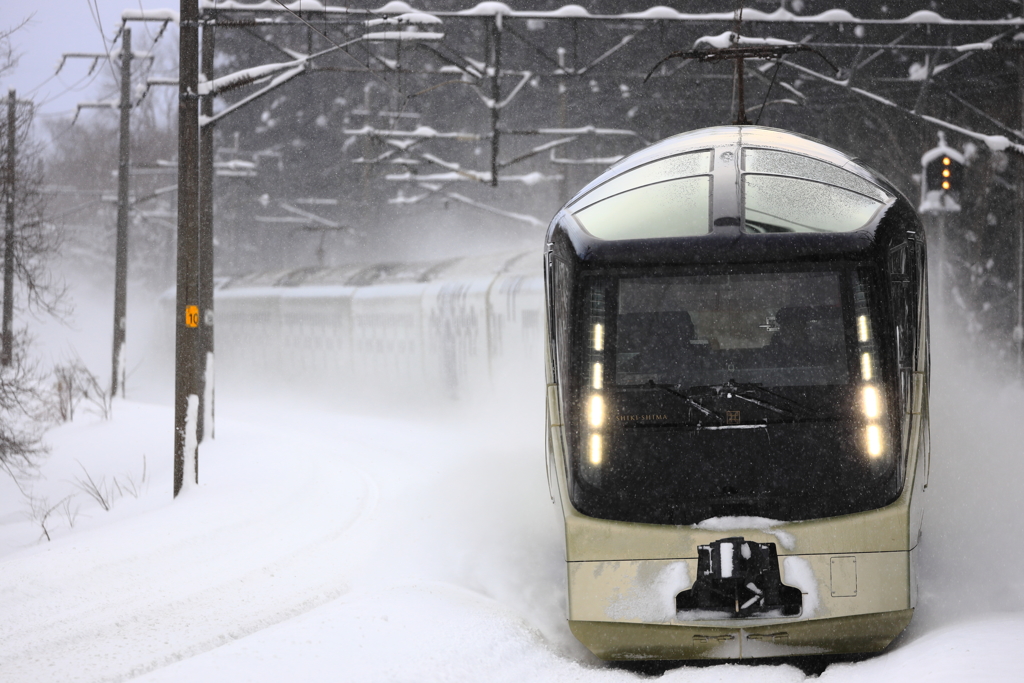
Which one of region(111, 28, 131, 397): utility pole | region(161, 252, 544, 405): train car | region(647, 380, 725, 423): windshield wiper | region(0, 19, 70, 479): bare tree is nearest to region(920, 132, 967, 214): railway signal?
region(161, 252, 544, 405): train car

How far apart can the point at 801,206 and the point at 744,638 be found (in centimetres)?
249

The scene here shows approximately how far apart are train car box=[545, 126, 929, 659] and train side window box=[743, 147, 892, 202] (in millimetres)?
253

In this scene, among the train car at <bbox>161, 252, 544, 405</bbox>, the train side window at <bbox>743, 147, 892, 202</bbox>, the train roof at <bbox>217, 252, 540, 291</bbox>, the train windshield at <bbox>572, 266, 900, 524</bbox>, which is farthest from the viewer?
the train roof at <bbox>217, 252, 540, 291</bbox>

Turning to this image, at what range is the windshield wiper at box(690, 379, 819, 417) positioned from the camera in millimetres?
6082

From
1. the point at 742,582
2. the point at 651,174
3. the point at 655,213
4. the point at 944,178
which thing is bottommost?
the point at 742,582

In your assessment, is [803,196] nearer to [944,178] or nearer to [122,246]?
[944,178]

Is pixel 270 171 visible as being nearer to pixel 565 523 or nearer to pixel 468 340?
pixel 468 340

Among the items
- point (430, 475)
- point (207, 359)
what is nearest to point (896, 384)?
point (430, 475)

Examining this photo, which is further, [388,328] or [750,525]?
[388,328]

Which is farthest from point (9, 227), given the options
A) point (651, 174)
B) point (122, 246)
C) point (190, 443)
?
point (651, 174)

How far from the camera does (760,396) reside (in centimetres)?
613

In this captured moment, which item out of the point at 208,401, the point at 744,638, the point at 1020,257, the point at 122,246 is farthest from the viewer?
the point at 122,246

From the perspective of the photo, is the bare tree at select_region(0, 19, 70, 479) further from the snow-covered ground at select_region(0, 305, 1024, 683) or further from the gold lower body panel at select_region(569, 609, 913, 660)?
the gold lower body panel at select_region(569, 609, 913, 660)

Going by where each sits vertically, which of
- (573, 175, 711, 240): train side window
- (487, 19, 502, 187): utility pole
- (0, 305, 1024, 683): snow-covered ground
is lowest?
(0, 305, 1024, 683): snow-covered ground
